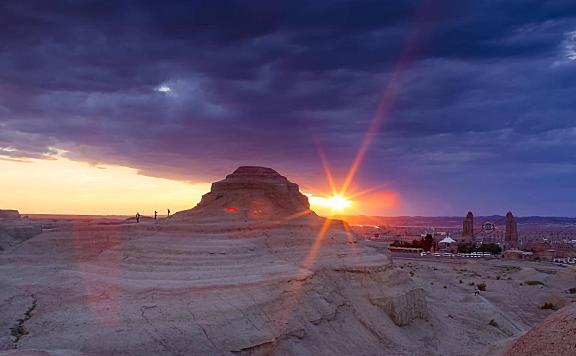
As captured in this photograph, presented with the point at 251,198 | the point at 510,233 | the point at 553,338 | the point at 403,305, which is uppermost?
the point at 251,198

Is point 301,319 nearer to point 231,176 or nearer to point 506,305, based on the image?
point 231,176

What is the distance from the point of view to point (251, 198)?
28797 millimetres

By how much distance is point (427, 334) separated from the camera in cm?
2525

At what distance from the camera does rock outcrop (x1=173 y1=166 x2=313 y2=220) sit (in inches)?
1082

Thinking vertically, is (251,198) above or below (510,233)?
above

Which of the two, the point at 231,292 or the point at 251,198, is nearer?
the point at 231,292

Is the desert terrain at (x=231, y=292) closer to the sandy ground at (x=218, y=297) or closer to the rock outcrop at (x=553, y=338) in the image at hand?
the sandy ground at (x=218, y=297)

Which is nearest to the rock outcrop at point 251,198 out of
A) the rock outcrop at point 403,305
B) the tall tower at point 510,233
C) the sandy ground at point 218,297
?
the sandy ground at point 218,297

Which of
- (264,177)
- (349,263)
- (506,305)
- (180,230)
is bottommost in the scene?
(506,305)

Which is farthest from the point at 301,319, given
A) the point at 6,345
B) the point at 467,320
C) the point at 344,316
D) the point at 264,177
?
the point at 467,320

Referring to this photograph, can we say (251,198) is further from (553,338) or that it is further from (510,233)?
(510,233)

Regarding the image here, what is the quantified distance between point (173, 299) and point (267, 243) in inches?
299

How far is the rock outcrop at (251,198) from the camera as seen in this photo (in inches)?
1082

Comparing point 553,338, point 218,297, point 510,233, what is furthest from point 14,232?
point 510,233
